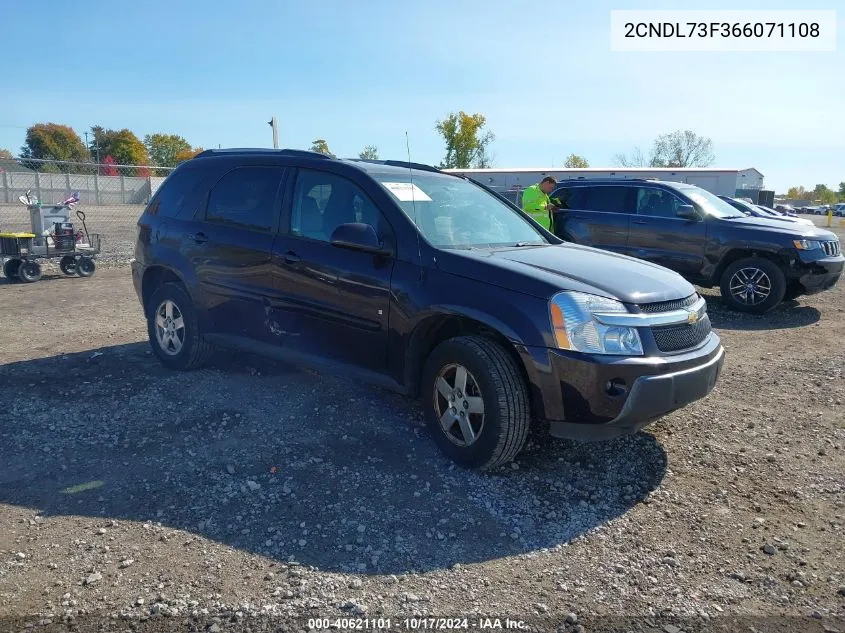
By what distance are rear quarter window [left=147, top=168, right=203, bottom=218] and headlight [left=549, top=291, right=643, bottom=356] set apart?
3.44 metres

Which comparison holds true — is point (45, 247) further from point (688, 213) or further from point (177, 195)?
point (688, 213)

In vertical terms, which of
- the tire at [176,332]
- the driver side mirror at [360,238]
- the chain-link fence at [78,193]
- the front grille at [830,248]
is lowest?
the tire at [176,332]

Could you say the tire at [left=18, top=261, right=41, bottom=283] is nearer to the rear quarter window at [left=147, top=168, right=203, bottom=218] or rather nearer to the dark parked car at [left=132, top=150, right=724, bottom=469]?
the rear quarter window at [left=147, top=168, right=203, bottom=218]

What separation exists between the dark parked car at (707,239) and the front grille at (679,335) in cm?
554

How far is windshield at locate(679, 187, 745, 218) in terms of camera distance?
944 cm

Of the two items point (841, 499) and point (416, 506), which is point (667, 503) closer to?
point (841, 499)

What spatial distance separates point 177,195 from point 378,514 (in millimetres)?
3601

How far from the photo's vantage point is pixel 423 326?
4062 mm

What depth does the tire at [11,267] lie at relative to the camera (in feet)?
35.3

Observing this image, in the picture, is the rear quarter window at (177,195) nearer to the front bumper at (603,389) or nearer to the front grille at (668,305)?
the front bumper at (603,389)

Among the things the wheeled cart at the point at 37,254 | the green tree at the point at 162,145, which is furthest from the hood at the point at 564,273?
the green tree at the point at 162,145

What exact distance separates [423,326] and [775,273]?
6.61m

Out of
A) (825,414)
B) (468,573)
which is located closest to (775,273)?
(825,414)

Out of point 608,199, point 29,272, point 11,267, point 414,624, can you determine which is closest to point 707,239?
point 608,199
